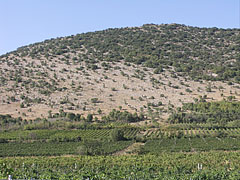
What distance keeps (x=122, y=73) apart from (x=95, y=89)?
1254 cm

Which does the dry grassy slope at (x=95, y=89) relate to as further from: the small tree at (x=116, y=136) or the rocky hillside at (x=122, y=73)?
the small tree at (x=116, y=136)

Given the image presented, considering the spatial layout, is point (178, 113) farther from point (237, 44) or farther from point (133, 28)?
point (133, 28)

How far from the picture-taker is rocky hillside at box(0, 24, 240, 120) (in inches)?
3016

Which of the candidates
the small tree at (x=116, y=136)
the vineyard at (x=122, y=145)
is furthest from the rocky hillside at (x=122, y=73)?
the small tree at (x=116, y=136)

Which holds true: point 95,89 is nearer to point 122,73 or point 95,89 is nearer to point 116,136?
point 122,73

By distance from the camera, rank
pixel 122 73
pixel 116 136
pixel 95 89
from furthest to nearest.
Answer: pixel 122 73, pixel 95 89, pixel 116 136

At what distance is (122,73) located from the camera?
93.1 m

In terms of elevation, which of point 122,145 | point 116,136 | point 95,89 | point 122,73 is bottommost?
point 122,145

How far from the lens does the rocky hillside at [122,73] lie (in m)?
76.6

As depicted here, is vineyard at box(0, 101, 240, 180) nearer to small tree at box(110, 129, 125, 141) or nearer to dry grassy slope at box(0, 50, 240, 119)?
small tree at box(110, 129, 125, 141)

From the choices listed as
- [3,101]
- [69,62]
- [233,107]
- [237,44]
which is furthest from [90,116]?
[237,44]

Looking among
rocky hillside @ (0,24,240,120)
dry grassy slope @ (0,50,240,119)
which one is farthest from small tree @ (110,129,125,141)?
dry grassy slope @ (0,50,240,119)

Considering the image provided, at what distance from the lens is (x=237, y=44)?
110m

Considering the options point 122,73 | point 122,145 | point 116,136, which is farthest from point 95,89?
point 122,145
